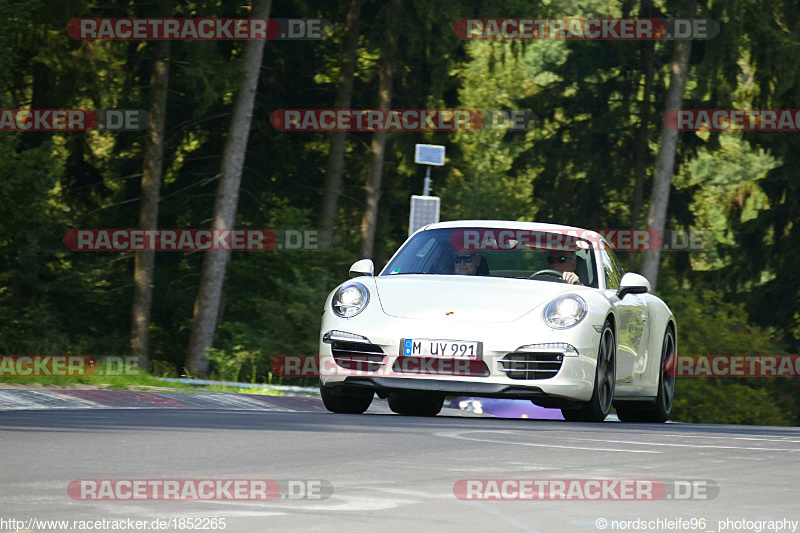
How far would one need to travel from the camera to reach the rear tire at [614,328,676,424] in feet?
46.7

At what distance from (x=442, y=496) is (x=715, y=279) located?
4072 cm

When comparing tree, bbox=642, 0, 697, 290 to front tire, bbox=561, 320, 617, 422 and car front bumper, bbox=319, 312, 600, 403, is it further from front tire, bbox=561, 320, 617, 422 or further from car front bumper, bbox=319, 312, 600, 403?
car front bumper, bbox=319, 312, 600, 403

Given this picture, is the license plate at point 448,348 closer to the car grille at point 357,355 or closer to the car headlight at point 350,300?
the car grille at point 357,355

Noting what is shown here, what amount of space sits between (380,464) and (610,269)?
5.74 metres

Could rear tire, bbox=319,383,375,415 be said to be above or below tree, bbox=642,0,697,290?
below

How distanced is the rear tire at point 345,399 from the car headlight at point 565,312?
1.53m

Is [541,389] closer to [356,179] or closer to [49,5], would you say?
[49,5]

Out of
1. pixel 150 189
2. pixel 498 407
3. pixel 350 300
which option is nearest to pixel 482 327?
pixel 350 300

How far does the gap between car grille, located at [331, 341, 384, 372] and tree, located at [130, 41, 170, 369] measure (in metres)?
23.7

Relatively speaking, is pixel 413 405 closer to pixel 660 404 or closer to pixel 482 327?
pixel 660 404

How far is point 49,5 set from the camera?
3122cm

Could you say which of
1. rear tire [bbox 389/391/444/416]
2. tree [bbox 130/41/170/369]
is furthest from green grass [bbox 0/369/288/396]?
tree [bbox 130/41/170/369]

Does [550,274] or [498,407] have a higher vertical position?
[550,274]

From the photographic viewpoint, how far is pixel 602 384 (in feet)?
40.0
